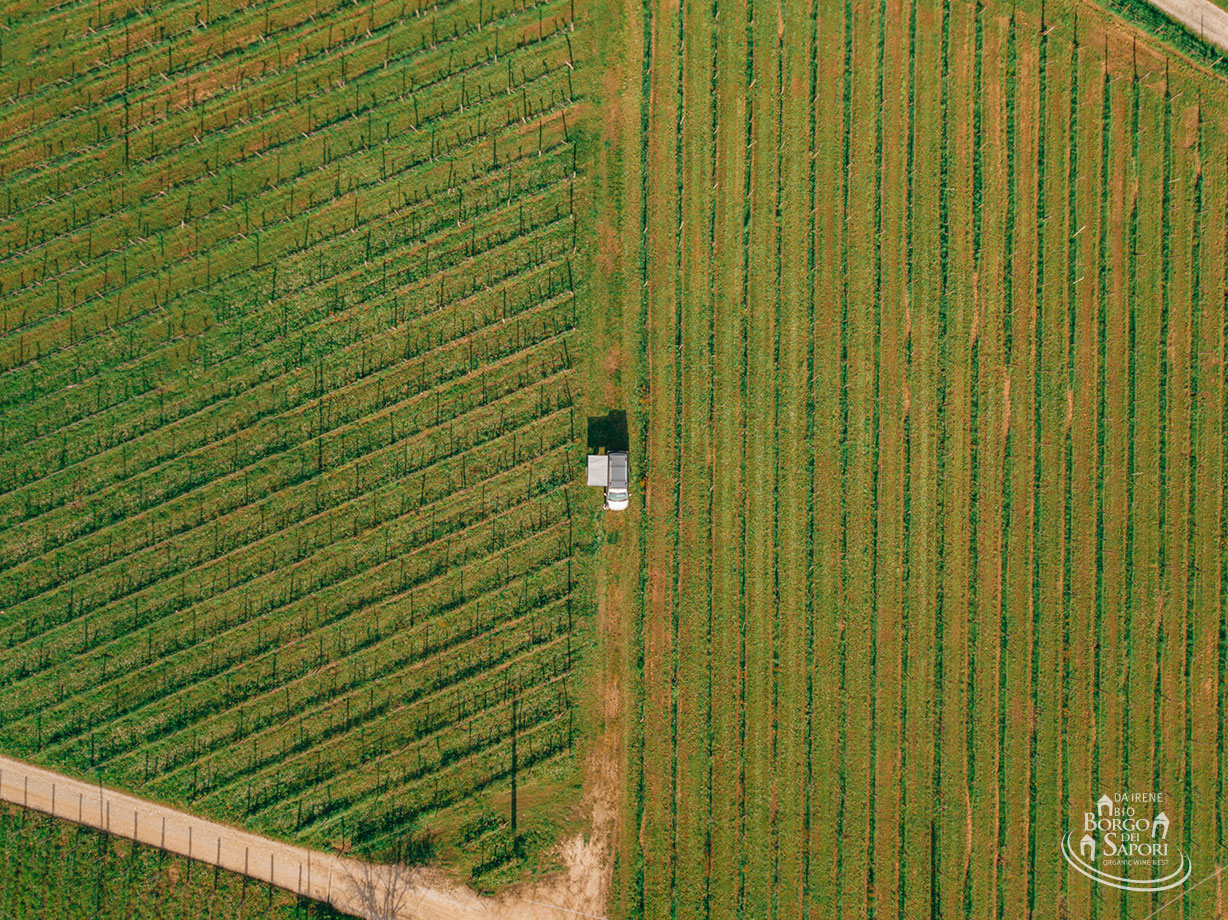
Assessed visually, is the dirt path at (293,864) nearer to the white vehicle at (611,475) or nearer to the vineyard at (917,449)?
the vineyard at (917,449)

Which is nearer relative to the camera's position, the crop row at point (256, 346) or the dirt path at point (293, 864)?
the dirt path at point (293, 864)

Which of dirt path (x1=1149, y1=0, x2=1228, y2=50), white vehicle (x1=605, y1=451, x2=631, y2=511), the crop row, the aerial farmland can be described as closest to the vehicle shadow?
the aerial farmland

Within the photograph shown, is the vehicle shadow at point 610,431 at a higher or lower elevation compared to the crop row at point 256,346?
lower

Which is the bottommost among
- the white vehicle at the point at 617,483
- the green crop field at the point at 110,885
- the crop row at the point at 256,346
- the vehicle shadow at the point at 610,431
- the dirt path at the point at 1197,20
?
the green crop field at the point at 110,885

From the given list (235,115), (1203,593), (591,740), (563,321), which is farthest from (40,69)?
(1203,593)

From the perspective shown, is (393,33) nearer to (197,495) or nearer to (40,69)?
(40,69)

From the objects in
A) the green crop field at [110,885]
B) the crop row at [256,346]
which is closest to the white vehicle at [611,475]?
the crop row at [256,346]

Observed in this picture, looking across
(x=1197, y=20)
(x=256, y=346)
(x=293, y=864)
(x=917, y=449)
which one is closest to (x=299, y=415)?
(x=256, y=346)
